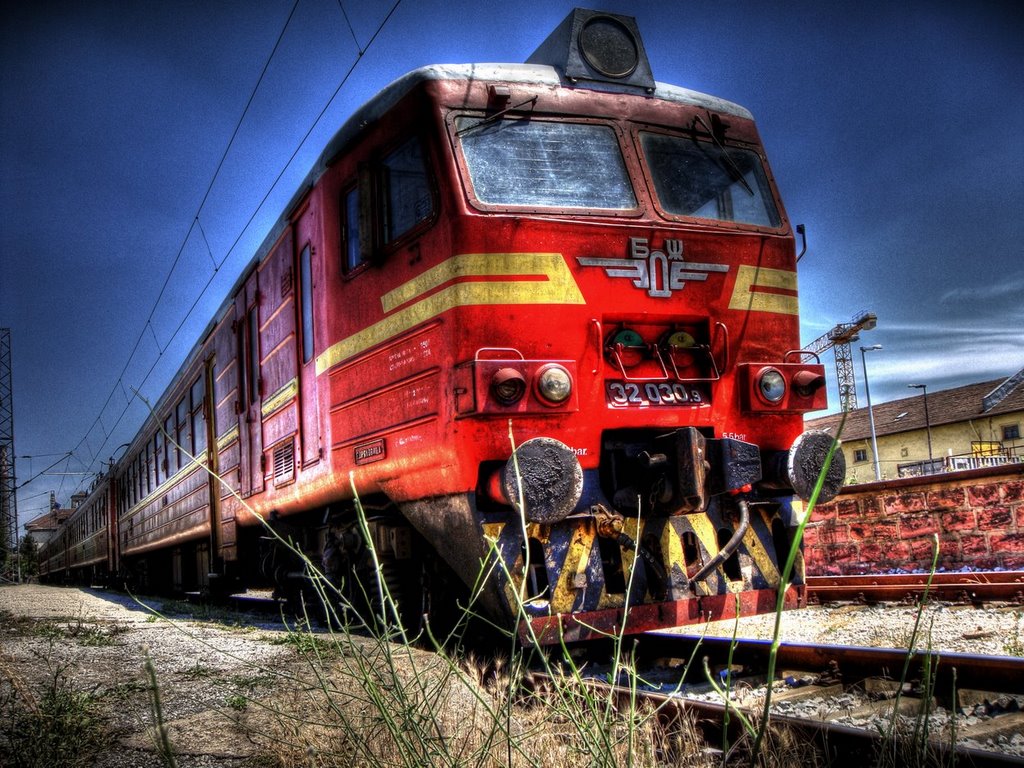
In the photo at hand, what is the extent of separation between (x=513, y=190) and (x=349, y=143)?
1326 millimetres

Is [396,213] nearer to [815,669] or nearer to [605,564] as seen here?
[605,564]

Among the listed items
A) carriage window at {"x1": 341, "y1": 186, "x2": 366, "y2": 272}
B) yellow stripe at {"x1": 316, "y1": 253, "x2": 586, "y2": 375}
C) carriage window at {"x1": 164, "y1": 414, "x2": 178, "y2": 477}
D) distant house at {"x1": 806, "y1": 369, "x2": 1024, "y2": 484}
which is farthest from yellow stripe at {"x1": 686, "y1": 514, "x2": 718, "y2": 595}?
distant house at {"x1": 806, "y1": 369, "x2": 1024, "y2": 484}

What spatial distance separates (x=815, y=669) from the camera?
3770 mm

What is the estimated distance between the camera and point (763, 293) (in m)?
5.09

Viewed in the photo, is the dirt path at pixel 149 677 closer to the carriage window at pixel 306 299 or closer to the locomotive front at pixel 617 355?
the locomotive front at pixel 617 355

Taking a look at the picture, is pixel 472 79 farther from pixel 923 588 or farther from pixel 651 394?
pixel 923 588

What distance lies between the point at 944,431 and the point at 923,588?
40.8m

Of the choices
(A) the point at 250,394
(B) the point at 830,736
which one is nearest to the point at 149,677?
(B) the point at 830,736

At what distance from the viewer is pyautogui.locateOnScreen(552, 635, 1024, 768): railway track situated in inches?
98.1

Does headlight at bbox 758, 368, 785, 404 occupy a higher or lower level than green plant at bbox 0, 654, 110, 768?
higher

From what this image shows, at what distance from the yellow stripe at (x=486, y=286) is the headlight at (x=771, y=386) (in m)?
1.18

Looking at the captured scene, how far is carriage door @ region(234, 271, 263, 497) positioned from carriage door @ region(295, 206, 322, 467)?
1.43 meters

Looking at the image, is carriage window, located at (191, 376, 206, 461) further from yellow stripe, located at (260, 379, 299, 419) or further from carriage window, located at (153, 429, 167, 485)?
yellow stripe, located at (260, 379, 299, 419)

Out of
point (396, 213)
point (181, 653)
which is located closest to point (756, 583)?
point (396, 213)
